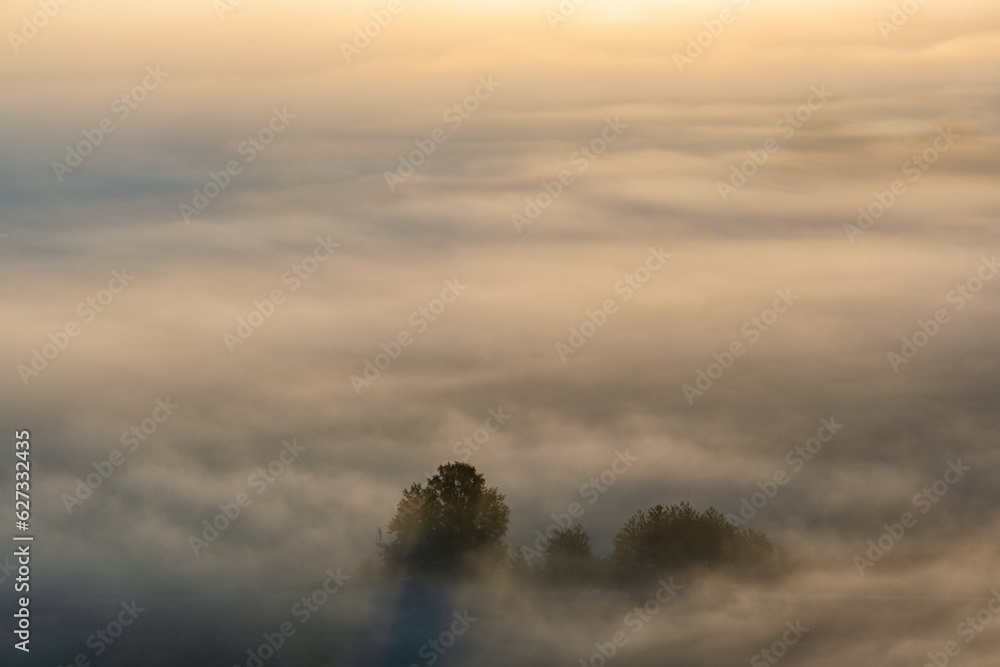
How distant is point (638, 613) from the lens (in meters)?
116

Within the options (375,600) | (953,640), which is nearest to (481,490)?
(375,600)

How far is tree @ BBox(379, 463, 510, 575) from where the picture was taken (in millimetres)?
133000

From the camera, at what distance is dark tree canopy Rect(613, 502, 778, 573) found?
137 m

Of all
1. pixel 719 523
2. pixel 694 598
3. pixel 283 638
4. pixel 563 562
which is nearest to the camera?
pixel 283 638

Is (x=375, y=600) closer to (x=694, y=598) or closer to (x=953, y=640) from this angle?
(x=694, y=598)

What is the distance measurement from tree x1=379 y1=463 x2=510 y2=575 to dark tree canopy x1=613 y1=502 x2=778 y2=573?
10.8 meters

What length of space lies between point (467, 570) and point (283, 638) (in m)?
30.6

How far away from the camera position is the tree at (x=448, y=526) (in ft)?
436

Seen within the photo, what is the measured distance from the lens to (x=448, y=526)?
444 ft

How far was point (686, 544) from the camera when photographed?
140125 mm

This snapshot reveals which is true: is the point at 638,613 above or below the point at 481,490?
below

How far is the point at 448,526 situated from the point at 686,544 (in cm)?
2061

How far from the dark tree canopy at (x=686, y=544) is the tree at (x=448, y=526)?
1083cm

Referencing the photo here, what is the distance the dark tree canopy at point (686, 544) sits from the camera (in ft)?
451
